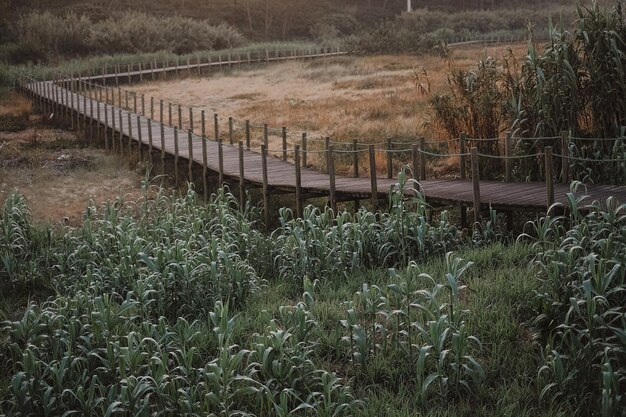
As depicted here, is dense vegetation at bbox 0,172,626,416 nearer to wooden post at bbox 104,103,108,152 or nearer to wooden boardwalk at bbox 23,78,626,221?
wooden boardwalk at bbox 23,78,626,221

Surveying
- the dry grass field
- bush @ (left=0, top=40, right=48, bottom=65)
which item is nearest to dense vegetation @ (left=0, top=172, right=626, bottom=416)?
the dry grass field

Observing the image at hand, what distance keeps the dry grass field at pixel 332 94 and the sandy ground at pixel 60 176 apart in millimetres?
3667

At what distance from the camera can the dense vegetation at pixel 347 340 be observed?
5.39 metres

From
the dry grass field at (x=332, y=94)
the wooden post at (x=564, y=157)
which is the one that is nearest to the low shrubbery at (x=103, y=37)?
the dry grass field at (x=332, y=94)

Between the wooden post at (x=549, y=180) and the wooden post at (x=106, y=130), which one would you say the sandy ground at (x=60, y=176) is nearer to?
the wooden post at (x=106, y=130)

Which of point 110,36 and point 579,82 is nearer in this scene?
point 579,82

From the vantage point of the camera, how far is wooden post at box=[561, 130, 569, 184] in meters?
9.05

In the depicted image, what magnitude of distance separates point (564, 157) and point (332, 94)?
54.0ft

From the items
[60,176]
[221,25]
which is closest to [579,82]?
[60,176]

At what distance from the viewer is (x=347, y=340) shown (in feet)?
20.1

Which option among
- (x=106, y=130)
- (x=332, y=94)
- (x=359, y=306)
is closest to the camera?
(x=359, y=306)

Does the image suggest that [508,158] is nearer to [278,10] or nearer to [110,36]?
[110,36]

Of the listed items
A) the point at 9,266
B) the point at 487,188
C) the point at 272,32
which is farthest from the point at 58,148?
the point at 272,32

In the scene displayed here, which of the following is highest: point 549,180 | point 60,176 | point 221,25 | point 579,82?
point 221,25
